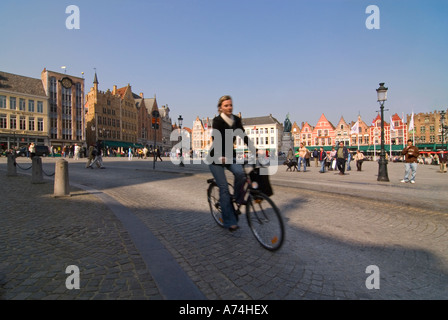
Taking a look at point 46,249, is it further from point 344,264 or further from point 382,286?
point 382,286

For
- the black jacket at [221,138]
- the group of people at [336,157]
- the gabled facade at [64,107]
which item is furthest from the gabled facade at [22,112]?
the black jacket at [221,138]

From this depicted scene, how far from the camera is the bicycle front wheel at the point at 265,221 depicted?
286cm

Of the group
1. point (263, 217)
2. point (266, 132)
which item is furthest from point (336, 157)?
point (266, 132)

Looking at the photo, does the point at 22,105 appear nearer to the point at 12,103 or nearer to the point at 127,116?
the point at 12,103

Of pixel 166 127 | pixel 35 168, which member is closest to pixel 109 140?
pixel 166 127

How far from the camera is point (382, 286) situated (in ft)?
7.09

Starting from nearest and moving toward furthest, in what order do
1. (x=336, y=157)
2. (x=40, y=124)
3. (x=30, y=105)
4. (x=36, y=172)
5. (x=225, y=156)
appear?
(x=225, y=156), (x=36, y=172), (x=336, y=157), (x=30, y=105), (x=40, y=124)

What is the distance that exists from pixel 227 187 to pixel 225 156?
459 mm

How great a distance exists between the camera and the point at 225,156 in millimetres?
3363

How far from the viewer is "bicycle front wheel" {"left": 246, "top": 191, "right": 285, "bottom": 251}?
2860mm

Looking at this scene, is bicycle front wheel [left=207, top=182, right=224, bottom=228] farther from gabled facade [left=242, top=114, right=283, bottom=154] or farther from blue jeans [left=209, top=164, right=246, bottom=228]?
gabled facade [left=242, top=114, right=283, bottom=154]

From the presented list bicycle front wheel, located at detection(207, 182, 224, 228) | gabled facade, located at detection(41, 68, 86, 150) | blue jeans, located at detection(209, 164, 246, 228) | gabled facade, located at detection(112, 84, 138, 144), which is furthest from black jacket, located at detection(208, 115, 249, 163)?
gabled facade, located at detection(112, 84, 138, 144)

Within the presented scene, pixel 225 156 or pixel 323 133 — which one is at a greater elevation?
pixel 323 133
